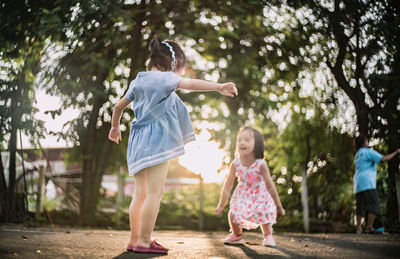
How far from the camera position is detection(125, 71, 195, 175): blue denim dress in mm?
1757

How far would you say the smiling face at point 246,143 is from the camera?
2.49 metres

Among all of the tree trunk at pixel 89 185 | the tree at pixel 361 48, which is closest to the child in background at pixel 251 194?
the tree at pixel 361 48

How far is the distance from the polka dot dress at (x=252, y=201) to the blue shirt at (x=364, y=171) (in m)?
1.61

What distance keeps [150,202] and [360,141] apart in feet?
7.27

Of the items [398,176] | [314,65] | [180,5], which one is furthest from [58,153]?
[398,176]

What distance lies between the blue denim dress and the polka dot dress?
0.74 m

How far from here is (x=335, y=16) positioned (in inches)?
90.0

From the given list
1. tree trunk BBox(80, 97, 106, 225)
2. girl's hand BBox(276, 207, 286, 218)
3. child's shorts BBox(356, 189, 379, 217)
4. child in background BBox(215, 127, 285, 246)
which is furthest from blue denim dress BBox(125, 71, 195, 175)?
child's shorts BBox(356, 189, 379, 217)

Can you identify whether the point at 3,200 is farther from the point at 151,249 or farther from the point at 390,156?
the point at 390,156

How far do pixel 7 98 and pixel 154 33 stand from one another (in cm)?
149

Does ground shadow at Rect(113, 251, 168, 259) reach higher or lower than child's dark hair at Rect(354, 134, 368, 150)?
lower

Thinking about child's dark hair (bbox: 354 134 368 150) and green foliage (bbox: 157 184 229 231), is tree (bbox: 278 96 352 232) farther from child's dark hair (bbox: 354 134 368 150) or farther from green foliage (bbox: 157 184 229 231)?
green foliage (bbox: 157 184 229 231)

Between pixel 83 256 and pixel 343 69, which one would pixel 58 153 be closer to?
pixel 83 256

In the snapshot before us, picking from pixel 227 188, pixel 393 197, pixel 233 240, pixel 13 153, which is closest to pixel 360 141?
pixel 393 197
